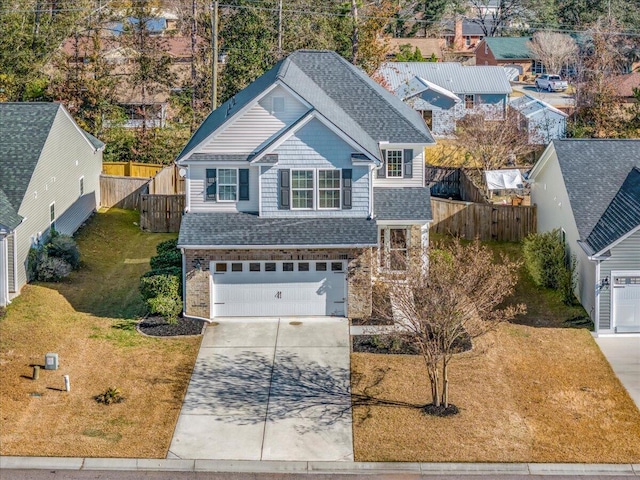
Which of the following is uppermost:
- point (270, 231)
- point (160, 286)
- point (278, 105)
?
point (278, 105)

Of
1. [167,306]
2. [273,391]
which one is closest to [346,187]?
[167,306]

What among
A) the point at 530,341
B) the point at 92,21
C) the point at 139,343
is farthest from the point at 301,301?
the point at 92,21

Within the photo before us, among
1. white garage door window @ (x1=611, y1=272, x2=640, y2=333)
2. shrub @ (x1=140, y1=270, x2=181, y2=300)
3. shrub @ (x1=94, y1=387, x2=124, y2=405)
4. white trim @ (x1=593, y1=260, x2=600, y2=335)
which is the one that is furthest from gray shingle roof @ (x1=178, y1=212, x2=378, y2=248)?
white garage door window @ (x1=611, y1=272, x2=640, y2=333)

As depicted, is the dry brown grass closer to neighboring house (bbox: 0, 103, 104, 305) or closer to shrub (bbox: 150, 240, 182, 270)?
shrub (bbox: 150, 240, 182, 270)

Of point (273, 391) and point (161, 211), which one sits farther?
point (161, 211)

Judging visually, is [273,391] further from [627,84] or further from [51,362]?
[627,84]

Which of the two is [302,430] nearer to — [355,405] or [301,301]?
[355,405]
